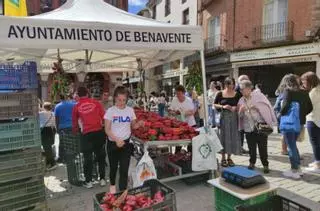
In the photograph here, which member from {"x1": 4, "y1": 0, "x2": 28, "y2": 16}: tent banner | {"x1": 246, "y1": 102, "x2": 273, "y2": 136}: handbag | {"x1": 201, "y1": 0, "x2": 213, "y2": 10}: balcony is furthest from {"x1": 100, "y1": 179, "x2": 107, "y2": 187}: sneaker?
{"x1": 201, "y1": 0, "x2": 213, "y2": 10}: balcony

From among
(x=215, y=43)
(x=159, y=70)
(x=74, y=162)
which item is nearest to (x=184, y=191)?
(x=74, y=162)

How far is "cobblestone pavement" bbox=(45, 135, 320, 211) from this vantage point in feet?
14.4

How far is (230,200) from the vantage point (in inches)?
130

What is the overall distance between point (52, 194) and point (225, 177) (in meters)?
2.95

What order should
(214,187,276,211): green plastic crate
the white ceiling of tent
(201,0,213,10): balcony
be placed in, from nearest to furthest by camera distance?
(214,187,276,211): green plastic crate → the white ceiling of tent → (201,0,213,10): balcony

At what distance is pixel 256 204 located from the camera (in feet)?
→ 9.62

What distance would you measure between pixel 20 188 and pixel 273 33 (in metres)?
15.8

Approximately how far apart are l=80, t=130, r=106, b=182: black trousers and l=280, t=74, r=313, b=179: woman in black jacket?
10.4ft

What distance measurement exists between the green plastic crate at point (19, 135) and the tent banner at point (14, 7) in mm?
4481

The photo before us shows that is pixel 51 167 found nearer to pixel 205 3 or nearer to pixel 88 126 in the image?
pixel 88 126

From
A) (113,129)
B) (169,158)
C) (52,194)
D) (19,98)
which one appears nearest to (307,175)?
(169,158)

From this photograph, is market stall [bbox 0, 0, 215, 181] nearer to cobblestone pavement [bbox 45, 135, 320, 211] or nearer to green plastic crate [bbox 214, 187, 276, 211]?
cobblestone pavement [bbox 45, 135, 320, 211]

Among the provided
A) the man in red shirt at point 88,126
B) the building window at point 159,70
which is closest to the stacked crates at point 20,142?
the man in red shirt at point 88,126

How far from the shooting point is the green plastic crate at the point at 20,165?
11.6 ft
